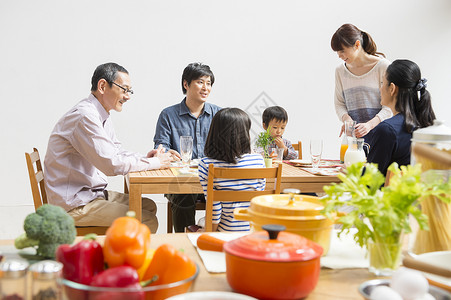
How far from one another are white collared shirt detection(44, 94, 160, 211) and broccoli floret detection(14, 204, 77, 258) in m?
1.51

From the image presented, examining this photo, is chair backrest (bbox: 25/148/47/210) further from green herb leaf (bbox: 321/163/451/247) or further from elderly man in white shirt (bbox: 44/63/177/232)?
green herb leaf (bbox: 321/163/451/247)

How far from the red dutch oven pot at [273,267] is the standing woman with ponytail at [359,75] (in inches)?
103

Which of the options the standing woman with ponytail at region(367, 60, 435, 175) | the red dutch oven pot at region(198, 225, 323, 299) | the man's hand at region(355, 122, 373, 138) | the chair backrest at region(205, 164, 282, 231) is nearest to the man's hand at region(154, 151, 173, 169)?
the chair backrest at region(205, 164, 282, 231)

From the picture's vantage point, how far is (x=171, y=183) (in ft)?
7.36

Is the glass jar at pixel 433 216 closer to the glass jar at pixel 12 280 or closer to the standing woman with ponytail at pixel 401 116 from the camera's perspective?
the glass jar at pixel 12 280

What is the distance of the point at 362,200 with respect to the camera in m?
0.84

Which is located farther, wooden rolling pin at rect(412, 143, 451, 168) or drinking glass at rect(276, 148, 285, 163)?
drinking glass at rect(276, 148, 285, 163)

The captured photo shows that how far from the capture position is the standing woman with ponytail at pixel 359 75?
330cm

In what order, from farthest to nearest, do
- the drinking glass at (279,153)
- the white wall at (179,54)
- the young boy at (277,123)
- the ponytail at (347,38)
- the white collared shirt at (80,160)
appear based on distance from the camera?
the white wall at (179,54)
the young boy at (277,123)
the ponytail at (347,38)
the drinking glass at (279,153)
the white collared shirt at (80,160)

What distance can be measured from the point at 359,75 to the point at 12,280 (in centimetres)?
319

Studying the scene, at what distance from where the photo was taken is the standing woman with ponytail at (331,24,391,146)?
3299mm

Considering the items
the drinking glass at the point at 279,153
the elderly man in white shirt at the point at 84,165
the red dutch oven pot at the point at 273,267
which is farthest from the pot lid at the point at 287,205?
the drinking glass at the point at 279,153

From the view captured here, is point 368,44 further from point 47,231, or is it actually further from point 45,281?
point 45,281

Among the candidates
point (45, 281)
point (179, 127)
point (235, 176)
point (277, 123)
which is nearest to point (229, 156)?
point (235, 176)
